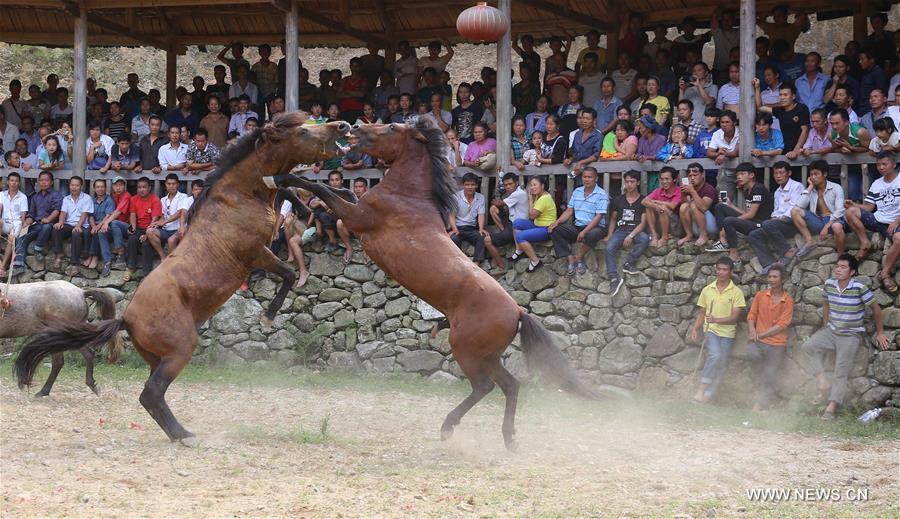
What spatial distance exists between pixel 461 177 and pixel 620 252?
84.0 inches

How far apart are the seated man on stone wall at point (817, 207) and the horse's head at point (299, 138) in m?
4.65

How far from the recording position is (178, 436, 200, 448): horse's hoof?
759 centimetres

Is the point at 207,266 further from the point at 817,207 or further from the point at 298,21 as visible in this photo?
the point at 298,21

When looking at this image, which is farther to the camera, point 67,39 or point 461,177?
point 67,39

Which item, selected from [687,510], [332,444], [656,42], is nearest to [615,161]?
[656,42]

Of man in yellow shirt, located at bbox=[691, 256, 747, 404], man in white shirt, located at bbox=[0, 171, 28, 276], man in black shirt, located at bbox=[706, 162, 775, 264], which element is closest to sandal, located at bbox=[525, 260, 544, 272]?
man in black shirt, located at bbox=[706, 162, 775, 264]

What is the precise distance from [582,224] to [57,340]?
553 cm

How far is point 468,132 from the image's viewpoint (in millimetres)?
12531

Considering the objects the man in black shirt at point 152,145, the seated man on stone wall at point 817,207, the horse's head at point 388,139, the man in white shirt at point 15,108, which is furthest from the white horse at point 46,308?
the seated man on stone wall at point 817,207

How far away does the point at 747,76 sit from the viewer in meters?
10.5

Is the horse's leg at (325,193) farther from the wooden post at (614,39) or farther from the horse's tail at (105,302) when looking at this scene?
the wooden post at (614,39)

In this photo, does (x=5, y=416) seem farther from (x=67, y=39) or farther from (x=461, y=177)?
(x=67, y=39)

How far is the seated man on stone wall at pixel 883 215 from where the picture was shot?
9.29m

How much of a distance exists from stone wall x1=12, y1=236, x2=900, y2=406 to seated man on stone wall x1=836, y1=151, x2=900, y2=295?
145 mm
